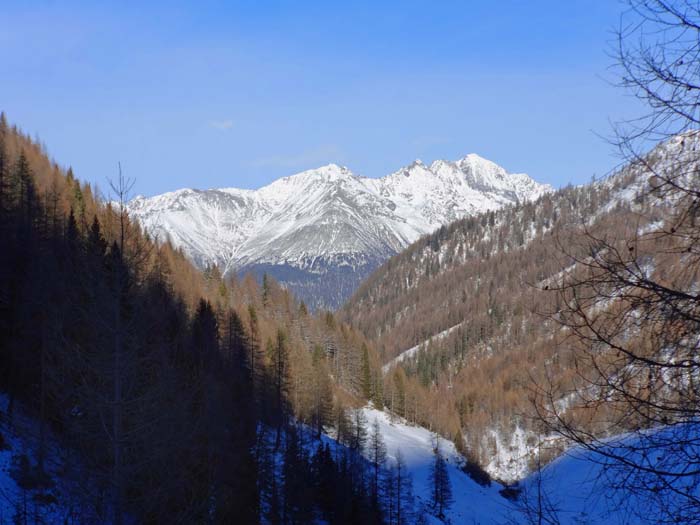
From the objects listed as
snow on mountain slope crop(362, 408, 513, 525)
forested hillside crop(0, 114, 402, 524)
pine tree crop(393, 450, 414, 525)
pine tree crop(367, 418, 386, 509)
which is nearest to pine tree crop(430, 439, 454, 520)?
snow on mountain slope crop(362, 408, 513, 525)

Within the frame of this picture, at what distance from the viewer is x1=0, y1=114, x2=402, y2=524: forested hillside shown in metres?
11.9

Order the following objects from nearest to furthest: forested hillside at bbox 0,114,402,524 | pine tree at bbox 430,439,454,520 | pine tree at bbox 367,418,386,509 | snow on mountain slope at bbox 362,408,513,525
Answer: forested hillside at bbox 0,114,402,524
pine tree at bbox 367,418,386,509
pine tree at bbox 430,439,454,520
snow on mountain slope at bbox 362,408,513,525

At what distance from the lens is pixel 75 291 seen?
23844 millimetres

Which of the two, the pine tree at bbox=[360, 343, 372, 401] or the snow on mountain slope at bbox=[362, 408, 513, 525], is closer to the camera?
the snow on mountain slope at bbox=[362, 408, 513, 525]

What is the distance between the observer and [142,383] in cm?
1300

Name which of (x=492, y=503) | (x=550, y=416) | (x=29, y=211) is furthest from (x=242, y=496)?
(x=492, y=503)

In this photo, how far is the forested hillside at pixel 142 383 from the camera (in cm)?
1185

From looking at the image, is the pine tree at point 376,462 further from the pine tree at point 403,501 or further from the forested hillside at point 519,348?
the forested hillside at point 519,348

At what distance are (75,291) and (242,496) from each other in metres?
14.8

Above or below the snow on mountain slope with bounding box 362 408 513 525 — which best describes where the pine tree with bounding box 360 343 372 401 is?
above

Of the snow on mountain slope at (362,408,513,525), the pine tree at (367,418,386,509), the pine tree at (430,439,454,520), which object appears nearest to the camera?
the pine tree at (367,418,386,509)

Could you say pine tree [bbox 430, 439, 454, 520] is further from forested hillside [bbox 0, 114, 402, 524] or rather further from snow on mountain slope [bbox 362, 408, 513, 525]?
forested hillside [bbox 0, 114, 402, 524]

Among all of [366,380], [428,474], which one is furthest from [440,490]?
[366,380]

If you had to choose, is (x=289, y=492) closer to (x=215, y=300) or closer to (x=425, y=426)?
(x=215, y=300)
